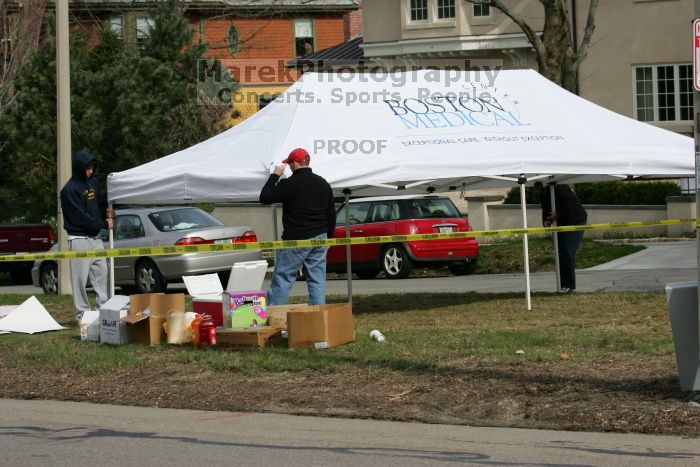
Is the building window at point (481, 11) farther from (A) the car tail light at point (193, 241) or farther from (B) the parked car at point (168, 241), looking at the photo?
(A) the car tail light at point (193, 241)

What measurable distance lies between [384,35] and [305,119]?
90.9ft

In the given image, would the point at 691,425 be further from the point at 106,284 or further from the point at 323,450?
the point at 106,284

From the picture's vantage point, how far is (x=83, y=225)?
563 inches

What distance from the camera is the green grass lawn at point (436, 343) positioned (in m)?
10.6

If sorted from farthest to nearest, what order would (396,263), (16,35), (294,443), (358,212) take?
1. (16,35)
2. (358,212)
3. (396,263)
4. (294,443)

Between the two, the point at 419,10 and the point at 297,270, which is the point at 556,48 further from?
the point at 419,10

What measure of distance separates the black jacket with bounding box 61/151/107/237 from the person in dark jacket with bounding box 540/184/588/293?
6.69 metres

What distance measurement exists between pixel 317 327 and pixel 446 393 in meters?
2.57

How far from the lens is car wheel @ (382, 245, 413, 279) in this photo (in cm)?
2284

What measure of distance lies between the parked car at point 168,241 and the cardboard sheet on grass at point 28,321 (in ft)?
21.0

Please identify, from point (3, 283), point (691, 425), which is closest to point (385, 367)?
point (691, 425)

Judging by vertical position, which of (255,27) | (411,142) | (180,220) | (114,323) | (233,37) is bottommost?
(114,323)

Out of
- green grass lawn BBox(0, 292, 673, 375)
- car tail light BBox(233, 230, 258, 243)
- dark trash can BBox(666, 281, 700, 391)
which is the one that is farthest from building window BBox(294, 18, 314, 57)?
dark trash can BBox(666, 281, 700, 391)

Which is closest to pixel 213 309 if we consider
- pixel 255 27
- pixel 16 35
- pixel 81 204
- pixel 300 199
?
pixel 300 199
